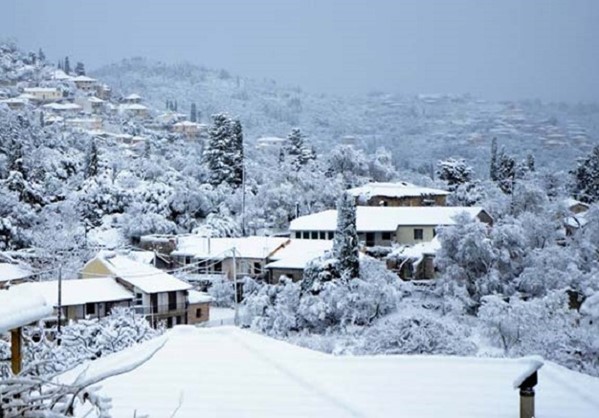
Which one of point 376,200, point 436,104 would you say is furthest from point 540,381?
point 436,104

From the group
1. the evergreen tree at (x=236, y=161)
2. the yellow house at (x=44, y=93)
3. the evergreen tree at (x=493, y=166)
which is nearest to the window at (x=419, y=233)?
the evergreen tree at (x=236, y=161)

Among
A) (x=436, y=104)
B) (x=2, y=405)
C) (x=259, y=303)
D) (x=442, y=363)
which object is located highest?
(x=436, y=104)

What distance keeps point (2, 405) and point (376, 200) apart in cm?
3040

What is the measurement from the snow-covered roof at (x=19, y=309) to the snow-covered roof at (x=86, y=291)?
15.0 m

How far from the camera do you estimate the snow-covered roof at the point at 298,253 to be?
894 inches

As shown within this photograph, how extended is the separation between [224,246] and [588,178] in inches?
641

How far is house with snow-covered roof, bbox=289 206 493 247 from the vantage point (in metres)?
25.9

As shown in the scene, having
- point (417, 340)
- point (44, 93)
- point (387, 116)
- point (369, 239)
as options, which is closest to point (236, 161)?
point (369, 239)

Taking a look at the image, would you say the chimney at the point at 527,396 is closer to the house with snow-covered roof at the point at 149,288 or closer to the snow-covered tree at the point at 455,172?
the house with snow-covered roof at the point at 149,288

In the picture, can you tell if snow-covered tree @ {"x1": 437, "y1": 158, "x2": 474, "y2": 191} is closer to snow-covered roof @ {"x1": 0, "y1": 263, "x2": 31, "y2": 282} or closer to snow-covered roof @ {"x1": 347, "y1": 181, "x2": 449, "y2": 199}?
snow-covered roof @ {"x1": 347, "y1": 181, "x2": 449, "y2": 199}

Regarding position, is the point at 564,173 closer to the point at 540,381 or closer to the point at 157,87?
the point at 540,381

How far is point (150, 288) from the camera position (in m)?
19.0

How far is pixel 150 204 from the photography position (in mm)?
27891

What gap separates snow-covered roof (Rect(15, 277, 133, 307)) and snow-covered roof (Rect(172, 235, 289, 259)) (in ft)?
17.7
